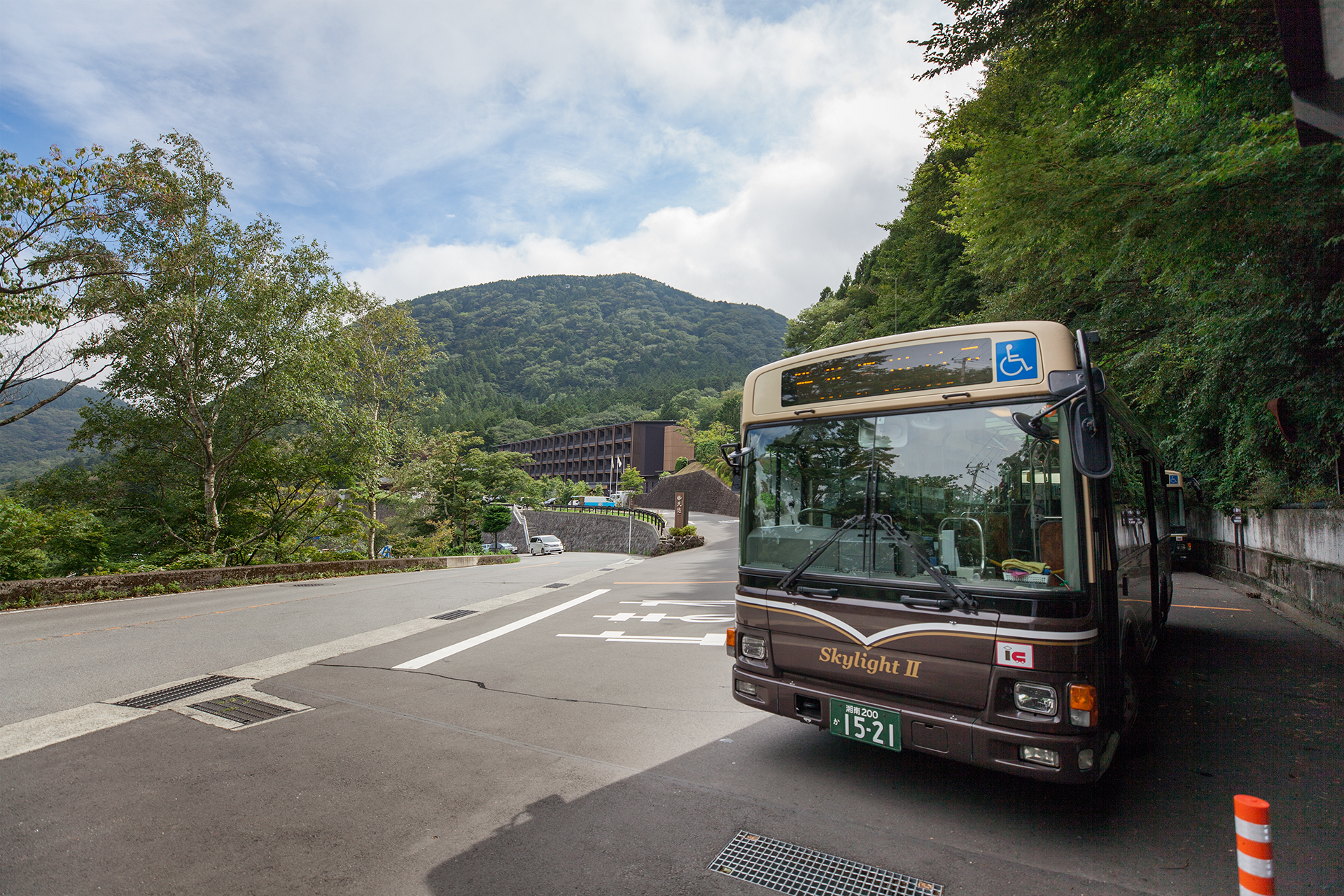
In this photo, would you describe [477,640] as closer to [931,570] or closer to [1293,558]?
[931,570]

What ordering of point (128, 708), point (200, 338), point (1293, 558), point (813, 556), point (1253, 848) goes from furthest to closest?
point (200, 338), point (1293, 558), point (128, 708), point (813, 556), point (1253, 848)

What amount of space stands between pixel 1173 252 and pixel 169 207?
24.8 meters

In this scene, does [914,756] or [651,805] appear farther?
[914,756]

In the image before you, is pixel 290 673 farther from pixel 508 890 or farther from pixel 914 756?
pixel 914 756

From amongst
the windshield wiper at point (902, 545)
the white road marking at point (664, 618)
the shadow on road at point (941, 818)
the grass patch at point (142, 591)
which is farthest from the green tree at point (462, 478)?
the windshield wiper at point (902, 545)

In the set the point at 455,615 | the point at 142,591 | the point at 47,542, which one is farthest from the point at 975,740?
the point at 47,542

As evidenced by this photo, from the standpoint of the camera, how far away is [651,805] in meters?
4.02

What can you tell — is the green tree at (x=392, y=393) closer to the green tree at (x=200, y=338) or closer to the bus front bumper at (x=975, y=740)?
the green tree at (x=200, y=338)

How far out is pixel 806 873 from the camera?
3.29m

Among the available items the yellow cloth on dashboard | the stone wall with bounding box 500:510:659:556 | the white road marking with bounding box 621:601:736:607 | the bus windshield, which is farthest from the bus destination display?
the stone wall with bounding box 500:510:659:556

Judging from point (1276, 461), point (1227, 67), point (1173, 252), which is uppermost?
point (1227, 67)

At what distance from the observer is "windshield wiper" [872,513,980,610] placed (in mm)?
3691

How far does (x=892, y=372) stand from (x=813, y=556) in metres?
1.30

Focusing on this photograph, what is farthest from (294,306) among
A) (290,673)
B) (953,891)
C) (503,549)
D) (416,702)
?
(503,549)
